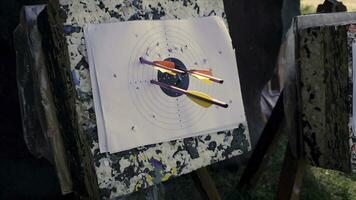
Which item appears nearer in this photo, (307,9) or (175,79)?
(175,79)

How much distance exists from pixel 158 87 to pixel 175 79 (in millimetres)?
66

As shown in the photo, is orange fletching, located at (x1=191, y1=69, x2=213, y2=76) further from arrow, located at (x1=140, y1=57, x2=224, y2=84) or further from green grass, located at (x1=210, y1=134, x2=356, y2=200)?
green grass, located at (x1=210, y1=134, x2=356, y2=200)

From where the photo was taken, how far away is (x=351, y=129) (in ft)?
4.86

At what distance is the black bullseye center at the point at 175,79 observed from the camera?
4.49ft

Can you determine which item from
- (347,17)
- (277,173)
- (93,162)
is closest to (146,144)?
(93,162)

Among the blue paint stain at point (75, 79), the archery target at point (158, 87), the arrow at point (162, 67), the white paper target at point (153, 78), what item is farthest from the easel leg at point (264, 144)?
the blue paint stain at point (75, 79)

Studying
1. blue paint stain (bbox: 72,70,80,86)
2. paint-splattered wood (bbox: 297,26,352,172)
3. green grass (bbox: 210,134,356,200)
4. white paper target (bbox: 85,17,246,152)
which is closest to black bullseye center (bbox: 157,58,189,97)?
white paper target (bbox: 85,17,246,152)

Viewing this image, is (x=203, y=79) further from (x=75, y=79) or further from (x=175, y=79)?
(x=75, y=79)

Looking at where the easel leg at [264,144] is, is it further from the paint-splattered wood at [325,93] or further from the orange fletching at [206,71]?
the orange fletching at [206,71]

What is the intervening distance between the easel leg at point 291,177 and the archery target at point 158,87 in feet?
1.31

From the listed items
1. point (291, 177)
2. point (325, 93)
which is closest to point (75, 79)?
point (325, 93)

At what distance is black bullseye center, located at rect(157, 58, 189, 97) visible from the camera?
1.37 meters

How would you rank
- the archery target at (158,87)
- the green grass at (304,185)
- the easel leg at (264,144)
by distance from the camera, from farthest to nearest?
the green grass at (304,185)
the easel leg at (264,144)
the archery target at (158,87)

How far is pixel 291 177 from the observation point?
168 cm
